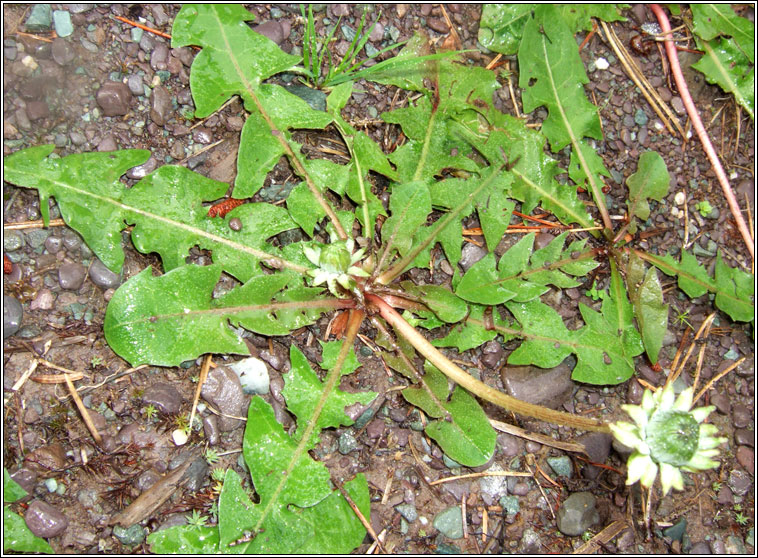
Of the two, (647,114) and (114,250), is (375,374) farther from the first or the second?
(647,114)

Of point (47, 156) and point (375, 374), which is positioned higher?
point (47, 156)

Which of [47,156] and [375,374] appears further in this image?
[375,374]

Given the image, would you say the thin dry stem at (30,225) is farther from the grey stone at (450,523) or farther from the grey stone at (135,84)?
the grey stone at (450,523)

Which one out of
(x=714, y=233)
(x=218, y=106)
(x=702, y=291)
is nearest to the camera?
(x=218, y=106)

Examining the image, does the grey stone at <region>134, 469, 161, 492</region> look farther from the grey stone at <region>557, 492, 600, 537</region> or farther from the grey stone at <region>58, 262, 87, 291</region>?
the grey stone at <region>557, 492, 600, 537</region>

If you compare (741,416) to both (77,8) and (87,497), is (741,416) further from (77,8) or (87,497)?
(77,8)

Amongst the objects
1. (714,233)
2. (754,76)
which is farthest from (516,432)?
(754,76)

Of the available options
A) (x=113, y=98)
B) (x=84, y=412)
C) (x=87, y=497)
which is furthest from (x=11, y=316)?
(x=113, y=98)
